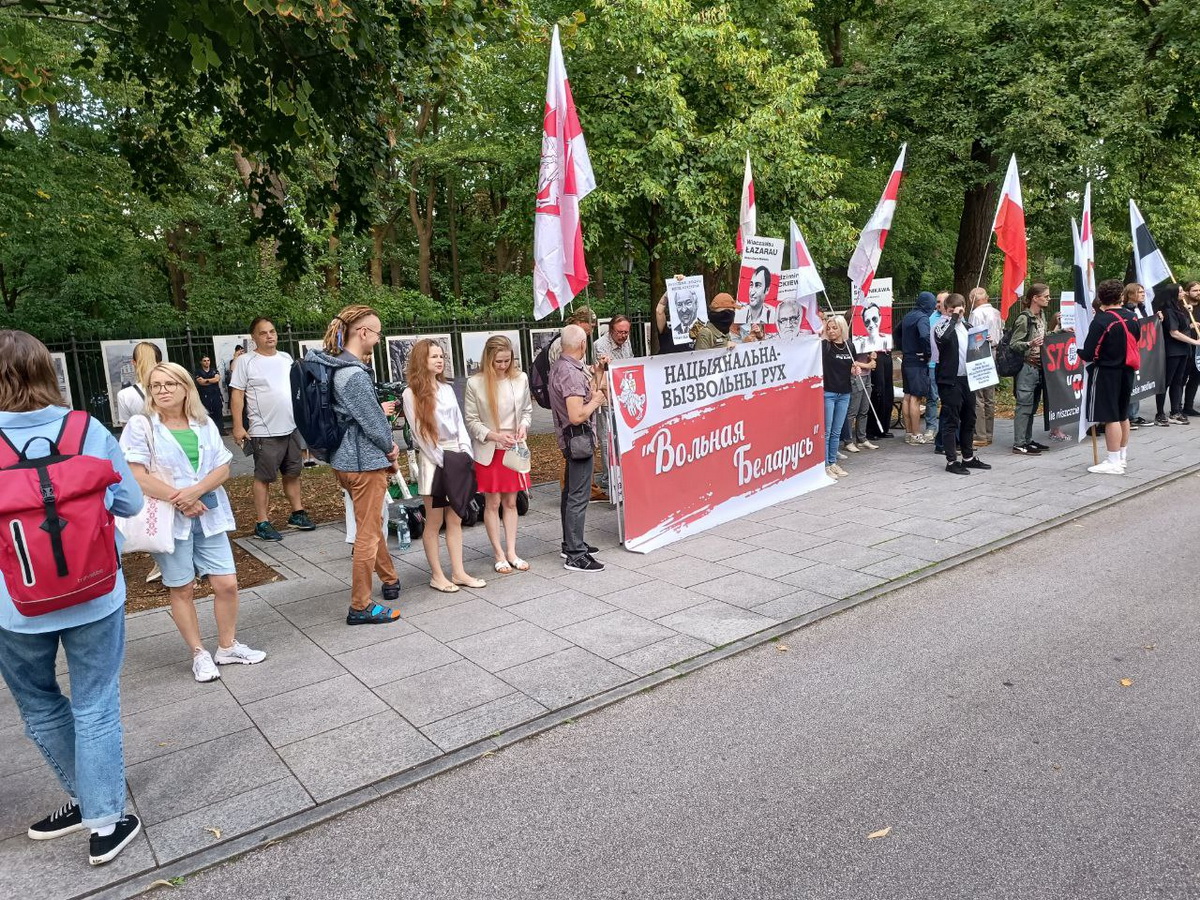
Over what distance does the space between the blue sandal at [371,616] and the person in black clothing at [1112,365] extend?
7.66 m

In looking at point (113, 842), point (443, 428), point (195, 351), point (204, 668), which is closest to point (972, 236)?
point (443, 428)

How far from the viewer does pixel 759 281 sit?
9.30m

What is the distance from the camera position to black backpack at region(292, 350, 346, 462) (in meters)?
5.16

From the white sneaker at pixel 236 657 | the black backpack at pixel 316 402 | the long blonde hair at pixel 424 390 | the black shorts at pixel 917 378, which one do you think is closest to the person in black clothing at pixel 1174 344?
the black shorts at pixel 917 378

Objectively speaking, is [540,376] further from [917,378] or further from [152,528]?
[917,378]

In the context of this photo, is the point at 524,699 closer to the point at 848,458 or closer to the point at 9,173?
the point at 848,458

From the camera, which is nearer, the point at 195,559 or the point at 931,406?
the point at 195,559

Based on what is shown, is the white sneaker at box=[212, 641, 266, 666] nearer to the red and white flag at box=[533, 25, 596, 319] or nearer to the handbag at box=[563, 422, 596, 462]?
the handbag at box=[563, 422, 596, 462]

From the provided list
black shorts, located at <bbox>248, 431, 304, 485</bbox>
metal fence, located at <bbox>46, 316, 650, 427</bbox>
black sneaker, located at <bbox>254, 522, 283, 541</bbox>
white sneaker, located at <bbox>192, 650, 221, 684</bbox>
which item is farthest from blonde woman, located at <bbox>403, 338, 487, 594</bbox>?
metal fence, located at <bbox>46, 316, 650, 427</bbox>

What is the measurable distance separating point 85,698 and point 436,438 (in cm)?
299

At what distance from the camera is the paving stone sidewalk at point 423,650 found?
3.51m

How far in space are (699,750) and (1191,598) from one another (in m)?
3.73

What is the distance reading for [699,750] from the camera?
375 centimetres

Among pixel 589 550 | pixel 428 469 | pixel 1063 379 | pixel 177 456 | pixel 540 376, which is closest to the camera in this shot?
pixel 177 456
